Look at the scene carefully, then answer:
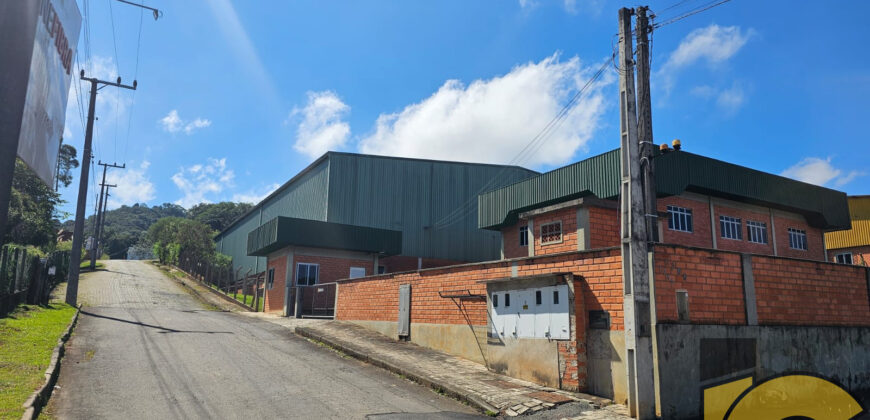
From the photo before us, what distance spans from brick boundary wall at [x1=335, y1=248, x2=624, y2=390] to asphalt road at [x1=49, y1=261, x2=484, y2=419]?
2461mm

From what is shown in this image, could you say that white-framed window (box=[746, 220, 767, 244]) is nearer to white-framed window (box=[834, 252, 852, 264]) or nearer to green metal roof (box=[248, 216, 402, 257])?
white-framed window (box=[834, 252, 852, 264])

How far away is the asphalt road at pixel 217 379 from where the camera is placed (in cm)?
796

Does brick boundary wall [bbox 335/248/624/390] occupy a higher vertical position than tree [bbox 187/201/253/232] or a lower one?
lower

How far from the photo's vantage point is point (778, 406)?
32.5 ft

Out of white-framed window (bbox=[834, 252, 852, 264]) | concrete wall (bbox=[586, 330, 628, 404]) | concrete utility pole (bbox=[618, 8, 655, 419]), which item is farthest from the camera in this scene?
white-framed window (bbox=[834, 252, 852, 264])

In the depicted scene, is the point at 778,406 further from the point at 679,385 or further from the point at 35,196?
the point at 35,196

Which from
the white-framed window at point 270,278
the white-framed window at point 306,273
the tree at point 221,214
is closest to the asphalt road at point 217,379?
the white-framed window at point 306,273

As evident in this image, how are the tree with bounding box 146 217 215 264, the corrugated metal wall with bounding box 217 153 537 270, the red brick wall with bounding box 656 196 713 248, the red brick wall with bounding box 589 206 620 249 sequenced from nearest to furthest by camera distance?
the red brick wall with bounding box 589 206 620 249, the red brick wall with bounding box 656 196 713 248, the corrugated metal wall with bounding box 217 153 537 270, the tree with bounding box 146 217 215 264

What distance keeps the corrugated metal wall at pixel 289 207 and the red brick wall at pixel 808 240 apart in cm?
2350

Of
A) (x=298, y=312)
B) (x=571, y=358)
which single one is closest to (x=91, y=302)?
(x=298, y=312)

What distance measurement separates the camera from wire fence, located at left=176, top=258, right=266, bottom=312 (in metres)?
29.5

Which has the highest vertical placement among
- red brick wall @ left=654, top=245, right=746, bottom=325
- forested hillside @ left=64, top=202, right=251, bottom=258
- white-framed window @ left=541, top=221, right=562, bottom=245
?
forested hillside @ left=64, top=202, right=251, bottom=258

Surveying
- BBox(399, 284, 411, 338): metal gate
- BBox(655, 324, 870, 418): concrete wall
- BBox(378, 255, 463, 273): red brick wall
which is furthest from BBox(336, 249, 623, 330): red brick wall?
BBox(378, 255, 463, 273): red brick wall

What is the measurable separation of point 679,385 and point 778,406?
103 inches
